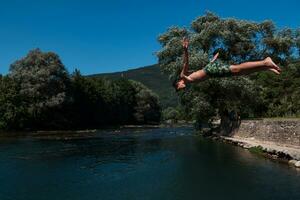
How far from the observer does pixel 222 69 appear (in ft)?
26.3

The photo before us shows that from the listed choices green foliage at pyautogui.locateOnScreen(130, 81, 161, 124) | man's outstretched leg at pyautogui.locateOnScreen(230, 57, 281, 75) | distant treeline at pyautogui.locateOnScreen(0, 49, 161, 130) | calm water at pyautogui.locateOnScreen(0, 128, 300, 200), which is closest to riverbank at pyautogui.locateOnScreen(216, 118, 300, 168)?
calm water at pyautogui.locateOnScreen(0, 128, 300, 200)

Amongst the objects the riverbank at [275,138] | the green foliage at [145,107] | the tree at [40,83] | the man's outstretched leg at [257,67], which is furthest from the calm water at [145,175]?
the green foliage at [145,107]

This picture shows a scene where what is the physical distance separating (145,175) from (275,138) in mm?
14312

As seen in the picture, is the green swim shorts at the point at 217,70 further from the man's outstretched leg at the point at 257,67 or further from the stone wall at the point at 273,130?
the stone wall at the point at 273,130

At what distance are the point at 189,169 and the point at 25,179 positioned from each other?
9049 mm

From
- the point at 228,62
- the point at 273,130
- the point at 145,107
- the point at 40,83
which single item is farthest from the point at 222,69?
the point at 145,107

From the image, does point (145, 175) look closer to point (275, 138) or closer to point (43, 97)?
point (275, 138)

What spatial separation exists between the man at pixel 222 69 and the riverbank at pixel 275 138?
18536 mm

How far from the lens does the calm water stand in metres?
19.4

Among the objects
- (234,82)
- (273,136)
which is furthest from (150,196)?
(234,82)

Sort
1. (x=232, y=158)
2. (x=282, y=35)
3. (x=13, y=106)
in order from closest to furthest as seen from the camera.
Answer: (x=232, y=158) < (x=282, y=35) < (x=13, y=106)

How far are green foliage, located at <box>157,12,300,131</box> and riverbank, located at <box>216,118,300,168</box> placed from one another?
479 cm

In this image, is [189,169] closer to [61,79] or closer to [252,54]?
[252,54]

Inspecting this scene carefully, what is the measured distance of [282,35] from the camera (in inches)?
2184
